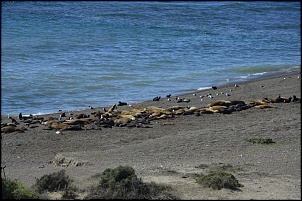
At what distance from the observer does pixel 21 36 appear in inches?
1340

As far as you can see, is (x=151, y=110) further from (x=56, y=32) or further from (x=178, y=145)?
(x=56, y=32)

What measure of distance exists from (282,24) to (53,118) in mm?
32082

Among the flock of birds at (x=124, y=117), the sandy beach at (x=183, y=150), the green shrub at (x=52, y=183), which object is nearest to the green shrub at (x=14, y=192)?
the green shrub at (x=52, y=183)

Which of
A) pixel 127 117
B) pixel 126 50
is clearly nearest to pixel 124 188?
pixel 127 117

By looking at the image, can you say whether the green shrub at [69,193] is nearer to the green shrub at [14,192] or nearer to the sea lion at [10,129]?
the green shrub at [14,192]

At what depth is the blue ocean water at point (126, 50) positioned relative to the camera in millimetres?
21953

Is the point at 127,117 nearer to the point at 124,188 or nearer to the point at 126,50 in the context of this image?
the point at 124,188

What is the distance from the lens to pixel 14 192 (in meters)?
8.63

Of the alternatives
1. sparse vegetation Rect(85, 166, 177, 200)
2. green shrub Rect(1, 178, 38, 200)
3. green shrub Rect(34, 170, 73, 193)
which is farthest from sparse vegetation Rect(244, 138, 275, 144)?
green shrub Rect(1, 178, 38, 200)

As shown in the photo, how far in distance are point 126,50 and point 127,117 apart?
52.3 feet

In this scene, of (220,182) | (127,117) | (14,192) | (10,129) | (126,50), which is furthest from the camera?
(126,50)

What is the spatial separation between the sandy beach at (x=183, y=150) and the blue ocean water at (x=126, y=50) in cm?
425

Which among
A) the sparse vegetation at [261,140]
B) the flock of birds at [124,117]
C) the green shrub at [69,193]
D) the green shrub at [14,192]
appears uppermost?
the flock of birds at [124,117]

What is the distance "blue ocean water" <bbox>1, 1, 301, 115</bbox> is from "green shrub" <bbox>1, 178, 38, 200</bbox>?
9.62 m
